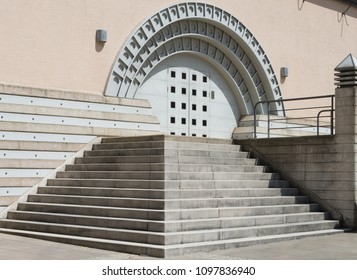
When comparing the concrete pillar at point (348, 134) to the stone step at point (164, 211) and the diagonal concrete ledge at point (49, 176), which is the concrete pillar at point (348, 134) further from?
the diagonal concrete ledge at point (49, 176)

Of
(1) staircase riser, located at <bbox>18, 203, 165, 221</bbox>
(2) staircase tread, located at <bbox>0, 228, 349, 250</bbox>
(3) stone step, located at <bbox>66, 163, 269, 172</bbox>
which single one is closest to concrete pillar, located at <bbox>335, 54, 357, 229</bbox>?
(2) staircase tread, located at <bbox>0, 228, 349, 250</bbox>

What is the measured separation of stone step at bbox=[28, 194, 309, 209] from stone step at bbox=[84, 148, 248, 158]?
1554 millimetres

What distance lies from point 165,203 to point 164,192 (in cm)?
33

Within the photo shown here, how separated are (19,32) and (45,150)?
2.82m

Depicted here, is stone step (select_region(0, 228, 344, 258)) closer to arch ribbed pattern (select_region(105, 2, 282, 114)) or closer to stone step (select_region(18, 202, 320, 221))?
stone step (select_region(18, 202, 320, 221))

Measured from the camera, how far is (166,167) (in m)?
12.8

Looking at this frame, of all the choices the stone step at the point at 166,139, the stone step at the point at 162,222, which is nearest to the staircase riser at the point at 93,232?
the stone step at the point at 162,222

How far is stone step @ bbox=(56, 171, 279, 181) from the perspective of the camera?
12.7 m

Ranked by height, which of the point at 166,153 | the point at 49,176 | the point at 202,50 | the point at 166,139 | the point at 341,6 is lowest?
the point at 49,176

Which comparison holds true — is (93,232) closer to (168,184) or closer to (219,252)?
(168,184)

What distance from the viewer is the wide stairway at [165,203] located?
11.4 meters

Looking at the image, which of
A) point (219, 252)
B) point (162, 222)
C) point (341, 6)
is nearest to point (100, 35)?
point (162, 222)

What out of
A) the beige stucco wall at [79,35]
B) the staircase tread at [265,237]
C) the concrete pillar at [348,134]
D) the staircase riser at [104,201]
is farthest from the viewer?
the beige stucco wall at [79,35]

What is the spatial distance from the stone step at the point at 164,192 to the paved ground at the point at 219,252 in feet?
5.10
